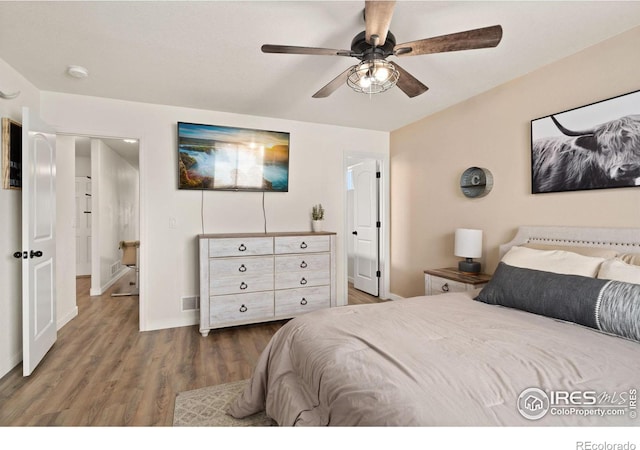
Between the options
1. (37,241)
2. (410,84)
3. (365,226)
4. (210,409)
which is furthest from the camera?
(365,226)

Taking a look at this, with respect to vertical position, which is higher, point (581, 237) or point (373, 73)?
point (373, 73)

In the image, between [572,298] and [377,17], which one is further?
[572,298]

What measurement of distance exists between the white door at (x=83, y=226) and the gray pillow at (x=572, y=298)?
7.26 meters

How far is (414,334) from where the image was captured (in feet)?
4.98

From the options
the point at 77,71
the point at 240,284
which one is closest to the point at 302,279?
the point at 240,284

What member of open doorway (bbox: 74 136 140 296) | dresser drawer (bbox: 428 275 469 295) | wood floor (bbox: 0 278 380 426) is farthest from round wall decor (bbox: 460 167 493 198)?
open doorway (bbox: 74 136 140 296)

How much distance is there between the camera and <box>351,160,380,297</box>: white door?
4.65 m

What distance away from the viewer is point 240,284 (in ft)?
10.8

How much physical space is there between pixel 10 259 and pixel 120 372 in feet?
4.15

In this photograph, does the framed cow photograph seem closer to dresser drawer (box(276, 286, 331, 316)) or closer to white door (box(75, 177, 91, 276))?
dresser drawer (box(276, 286, 331, 316))

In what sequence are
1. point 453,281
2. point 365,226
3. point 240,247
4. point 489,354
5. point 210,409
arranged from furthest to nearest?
point 365,226
point 240,247
point 453,281
point 210,409
point 489,354

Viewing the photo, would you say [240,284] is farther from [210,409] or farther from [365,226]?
[365,226]
